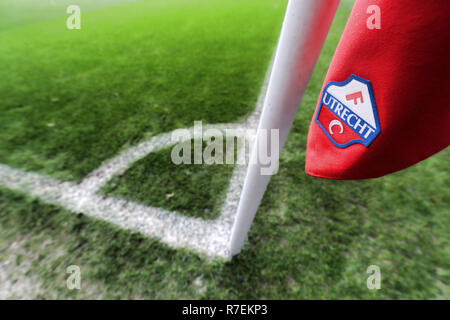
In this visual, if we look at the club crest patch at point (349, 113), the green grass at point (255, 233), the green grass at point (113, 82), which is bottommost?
the green grass at point (255, 233)

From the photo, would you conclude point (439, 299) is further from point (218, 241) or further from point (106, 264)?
point (106, 264)

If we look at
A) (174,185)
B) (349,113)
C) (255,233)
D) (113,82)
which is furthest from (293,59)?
(113,82)

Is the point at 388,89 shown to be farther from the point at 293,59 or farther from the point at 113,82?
the point at 113,82

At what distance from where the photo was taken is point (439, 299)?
1270 millimetres

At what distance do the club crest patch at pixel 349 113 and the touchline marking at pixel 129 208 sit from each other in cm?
109

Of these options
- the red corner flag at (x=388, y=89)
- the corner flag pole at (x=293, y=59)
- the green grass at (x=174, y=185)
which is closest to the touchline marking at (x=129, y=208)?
the green grass at (x=174, y=185)

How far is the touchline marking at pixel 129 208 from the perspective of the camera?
1475mm

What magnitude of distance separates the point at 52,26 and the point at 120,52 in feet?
7.88

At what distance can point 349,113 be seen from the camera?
531mm

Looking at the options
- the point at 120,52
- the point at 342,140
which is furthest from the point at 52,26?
the point at 342,140

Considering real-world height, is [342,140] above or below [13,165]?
above

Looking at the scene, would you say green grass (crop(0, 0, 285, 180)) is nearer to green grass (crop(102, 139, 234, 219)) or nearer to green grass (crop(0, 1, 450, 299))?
green grass (crop(0, 1, 450, 299))

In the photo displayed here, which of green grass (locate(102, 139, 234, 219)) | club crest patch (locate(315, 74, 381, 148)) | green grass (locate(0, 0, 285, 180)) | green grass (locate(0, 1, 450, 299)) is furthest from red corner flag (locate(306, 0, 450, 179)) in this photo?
green grass (locate(0, 0, 285, 180))

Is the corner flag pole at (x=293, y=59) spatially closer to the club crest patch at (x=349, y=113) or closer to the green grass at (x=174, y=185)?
the club crest patch at (x=349, y=113)
